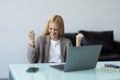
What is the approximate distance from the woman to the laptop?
1.37ft

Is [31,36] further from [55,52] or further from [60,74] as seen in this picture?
[60,74]

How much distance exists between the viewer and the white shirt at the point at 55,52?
105 inches

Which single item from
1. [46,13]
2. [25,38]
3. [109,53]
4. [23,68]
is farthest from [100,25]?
[23,68]

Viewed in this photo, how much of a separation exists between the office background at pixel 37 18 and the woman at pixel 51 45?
147cm

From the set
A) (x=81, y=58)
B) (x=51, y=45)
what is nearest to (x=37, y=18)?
(x=51, y=45)

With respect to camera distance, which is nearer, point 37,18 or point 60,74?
point 60,74

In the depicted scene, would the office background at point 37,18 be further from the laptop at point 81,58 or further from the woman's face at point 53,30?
the laptop at point 81,58

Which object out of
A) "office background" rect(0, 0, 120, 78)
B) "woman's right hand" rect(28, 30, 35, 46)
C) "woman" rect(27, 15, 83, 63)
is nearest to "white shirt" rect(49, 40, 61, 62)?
"woman" rect(27, 15, 83, 63)

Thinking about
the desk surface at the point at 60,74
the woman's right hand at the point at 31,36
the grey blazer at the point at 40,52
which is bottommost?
the desk surface at the point at 60,74

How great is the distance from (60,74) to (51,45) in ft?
2.32

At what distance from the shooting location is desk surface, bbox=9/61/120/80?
6.38 ft

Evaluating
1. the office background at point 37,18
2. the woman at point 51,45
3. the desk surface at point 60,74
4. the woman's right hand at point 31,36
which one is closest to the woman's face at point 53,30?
the woman at point 51,45

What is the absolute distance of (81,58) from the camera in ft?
6.88

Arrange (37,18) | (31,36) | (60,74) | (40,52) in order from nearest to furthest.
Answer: (60,74)
(31,36)
(40,52)
(37,18)
